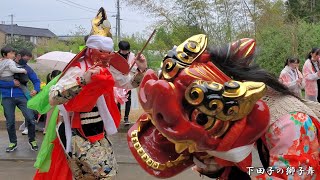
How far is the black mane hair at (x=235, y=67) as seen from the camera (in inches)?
59.0

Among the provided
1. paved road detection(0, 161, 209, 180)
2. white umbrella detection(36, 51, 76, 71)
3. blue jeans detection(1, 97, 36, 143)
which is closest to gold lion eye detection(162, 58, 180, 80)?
paved road detection(0, 161, 209, 180)

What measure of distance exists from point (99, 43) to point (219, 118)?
77.5 inches

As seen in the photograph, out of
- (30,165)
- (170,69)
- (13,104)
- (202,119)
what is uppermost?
(170,69)

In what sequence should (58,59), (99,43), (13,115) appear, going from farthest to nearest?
(13,115)
(58,59)
(99,43)

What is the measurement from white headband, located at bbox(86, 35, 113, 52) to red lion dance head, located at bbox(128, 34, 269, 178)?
1.76 meters

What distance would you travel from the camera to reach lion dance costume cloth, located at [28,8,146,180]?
10.2 ft

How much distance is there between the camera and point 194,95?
4.50ft

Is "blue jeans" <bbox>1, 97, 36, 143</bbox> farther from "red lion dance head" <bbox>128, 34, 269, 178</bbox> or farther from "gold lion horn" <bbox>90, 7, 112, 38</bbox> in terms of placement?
"red lion dance head" <bbox>128, 34, 269, 178</bbox>

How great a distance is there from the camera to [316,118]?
5.18 feet

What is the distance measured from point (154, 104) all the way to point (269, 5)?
13.0m

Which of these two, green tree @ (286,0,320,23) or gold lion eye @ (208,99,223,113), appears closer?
gold lion eye @ (208,99,223,113)

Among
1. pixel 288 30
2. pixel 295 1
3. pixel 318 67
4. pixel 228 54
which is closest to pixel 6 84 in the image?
pixel 318 67

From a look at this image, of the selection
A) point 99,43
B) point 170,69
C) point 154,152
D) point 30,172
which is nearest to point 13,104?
point 30,172

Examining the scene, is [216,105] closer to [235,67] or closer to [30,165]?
[235,67]
